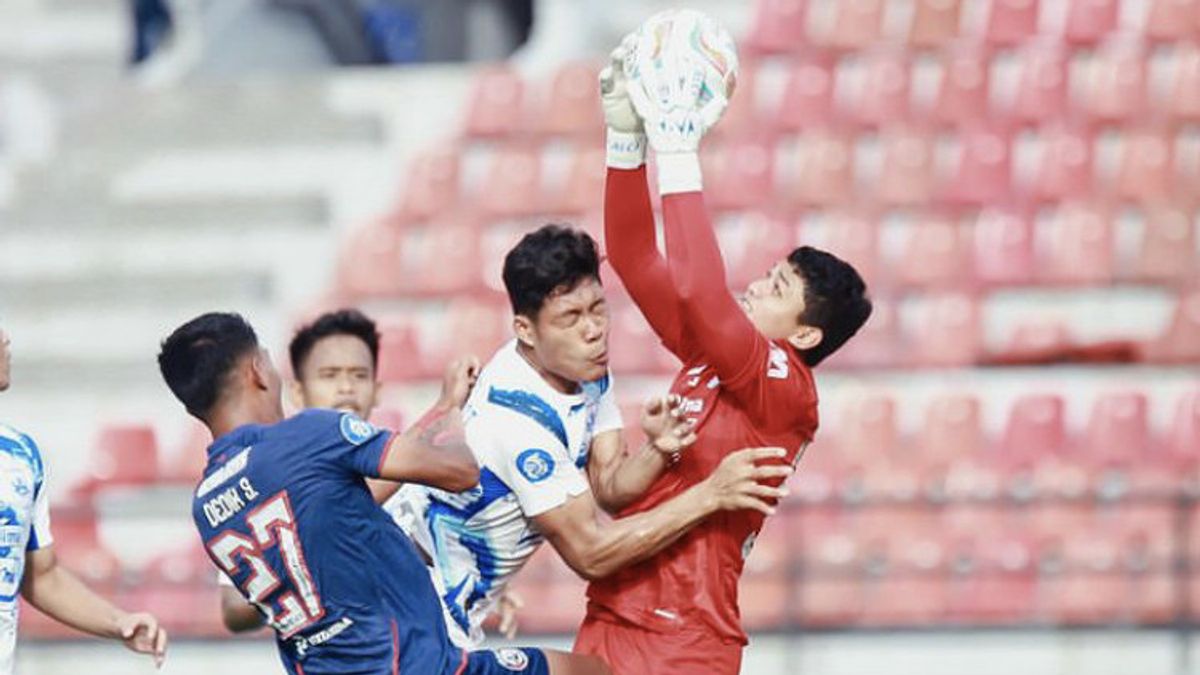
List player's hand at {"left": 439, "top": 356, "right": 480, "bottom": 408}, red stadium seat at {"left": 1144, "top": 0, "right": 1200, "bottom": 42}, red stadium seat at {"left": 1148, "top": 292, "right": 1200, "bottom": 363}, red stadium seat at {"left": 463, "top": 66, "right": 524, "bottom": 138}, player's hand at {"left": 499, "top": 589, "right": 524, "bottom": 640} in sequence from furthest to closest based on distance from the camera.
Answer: red stadium seat at {"left": 463, "top": 66, "right": 524, "bottom": 138}, red stadium seat at {"left": 1144, "top": 0, "right": 1200, "bottom": 42}, red stadium seat at {"left": 1148, "top": 292, "right": 1200, "bottom": 363}, player's hand at {"left": 499, "top": 589, "right": 524, "bottom": 640}, player's hand at {"left": 439, "top": 356, "right": 480, "bottom": 408}

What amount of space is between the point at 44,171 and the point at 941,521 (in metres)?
6.62

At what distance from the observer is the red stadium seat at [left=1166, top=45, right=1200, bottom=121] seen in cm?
1241

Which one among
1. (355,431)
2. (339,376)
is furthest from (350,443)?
(339,376)

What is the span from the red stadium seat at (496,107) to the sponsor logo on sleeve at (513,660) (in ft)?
27.3

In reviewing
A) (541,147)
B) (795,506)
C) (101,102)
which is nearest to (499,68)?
(541,147)

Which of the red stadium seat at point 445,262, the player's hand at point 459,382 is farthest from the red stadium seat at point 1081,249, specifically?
the player's hand at point 459,382

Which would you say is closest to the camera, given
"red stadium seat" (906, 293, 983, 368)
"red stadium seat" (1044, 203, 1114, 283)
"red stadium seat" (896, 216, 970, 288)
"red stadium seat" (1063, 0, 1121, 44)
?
"red stadium seat" (906, 293, 983, 368)

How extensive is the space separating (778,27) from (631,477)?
8.20m

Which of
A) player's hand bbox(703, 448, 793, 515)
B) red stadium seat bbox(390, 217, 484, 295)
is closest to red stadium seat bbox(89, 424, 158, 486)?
red stadium seat bbox(390, 217, 484, 295)

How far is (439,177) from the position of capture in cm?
1349

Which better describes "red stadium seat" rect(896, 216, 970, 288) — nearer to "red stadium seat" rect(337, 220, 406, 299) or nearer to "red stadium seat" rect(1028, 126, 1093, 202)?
"red stadium seat" rect(1028, 126, 1093, 202)

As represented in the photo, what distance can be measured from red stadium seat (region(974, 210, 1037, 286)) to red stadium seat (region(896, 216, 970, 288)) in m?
0.08

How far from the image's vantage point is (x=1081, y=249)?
1183 centimetres

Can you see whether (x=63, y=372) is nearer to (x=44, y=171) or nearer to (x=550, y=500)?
(x=44, y=171)
